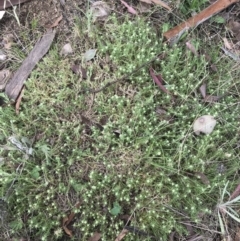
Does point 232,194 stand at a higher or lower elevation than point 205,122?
lower

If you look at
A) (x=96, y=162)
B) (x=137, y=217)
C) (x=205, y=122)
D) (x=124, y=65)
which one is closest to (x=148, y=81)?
(x=124, y=65)

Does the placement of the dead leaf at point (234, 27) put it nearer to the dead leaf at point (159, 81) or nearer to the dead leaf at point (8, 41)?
the dead leaf at point (159, 81)

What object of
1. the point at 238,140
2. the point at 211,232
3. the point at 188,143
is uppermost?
the point at 188,143

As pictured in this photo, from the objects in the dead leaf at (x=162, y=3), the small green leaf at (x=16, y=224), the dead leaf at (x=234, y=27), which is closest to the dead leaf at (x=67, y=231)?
the small green leaf at (x=16, y=224)

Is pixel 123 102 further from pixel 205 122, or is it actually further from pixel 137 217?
pixel 137 217

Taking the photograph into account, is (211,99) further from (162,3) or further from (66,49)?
(66,49)

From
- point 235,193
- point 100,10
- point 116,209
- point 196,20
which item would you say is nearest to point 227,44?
point 196,20

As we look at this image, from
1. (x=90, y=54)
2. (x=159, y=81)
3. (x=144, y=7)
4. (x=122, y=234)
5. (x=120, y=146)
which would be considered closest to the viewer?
(x=122, y=234)
